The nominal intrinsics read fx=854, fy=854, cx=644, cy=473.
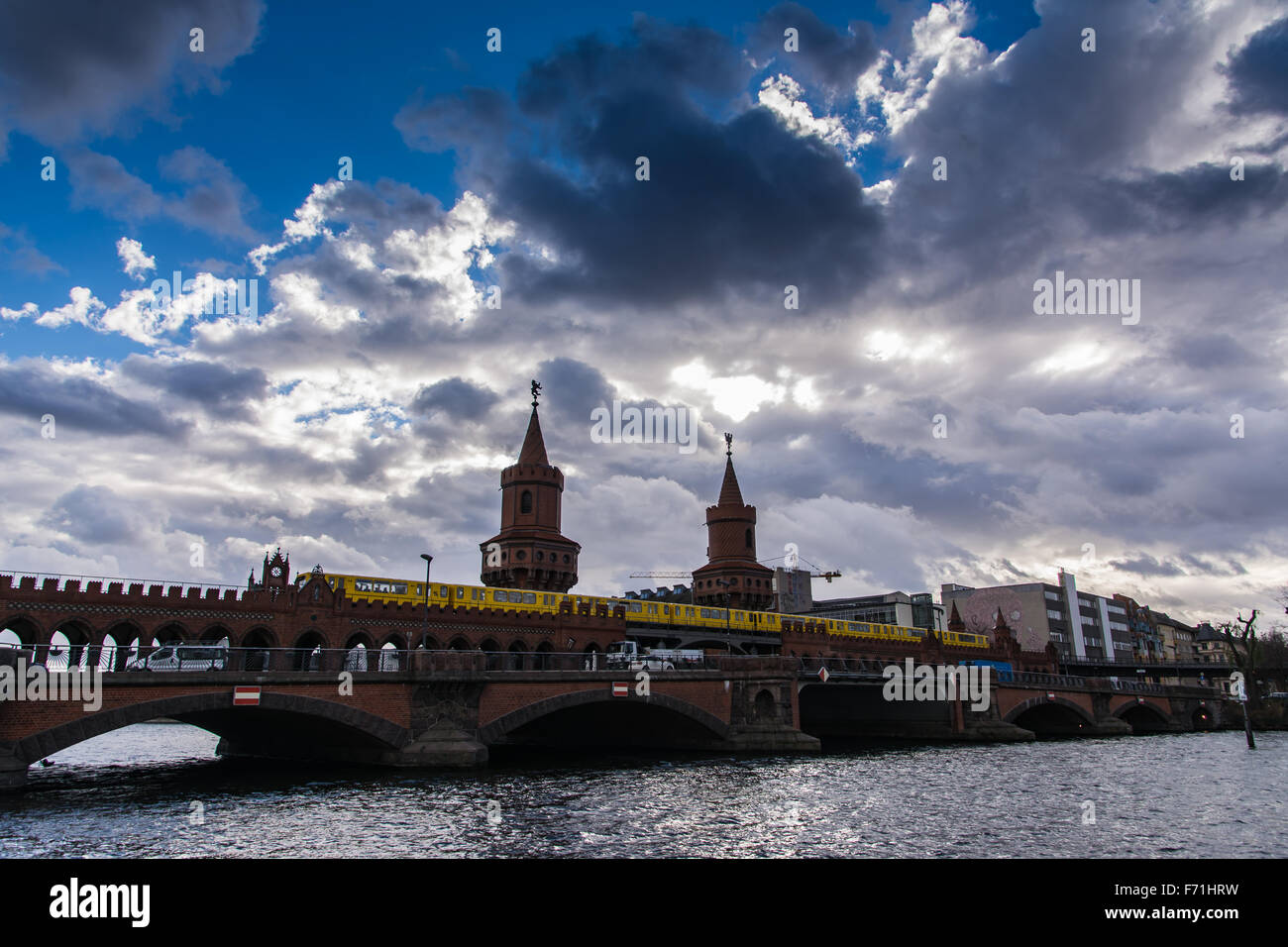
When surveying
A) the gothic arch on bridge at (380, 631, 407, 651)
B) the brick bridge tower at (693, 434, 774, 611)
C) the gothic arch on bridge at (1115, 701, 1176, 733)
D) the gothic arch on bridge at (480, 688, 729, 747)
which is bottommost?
the gothic arch on bridge at (1115, 701, 1176, 733)

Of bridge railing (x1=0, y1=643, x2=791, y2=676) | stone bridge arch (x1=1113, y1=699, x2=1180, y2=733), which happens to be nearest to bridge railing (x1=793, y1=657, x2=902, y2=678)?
bridge railing (x1=0, y1=643, x2=791, y2=676)

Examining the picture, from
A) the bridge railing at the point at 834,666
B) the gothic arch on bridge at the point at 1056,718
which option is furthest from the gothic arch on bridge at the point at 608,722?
the gothic arch on bridge at the point at 1056,718

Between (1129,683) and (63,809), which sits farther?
(1129,683)

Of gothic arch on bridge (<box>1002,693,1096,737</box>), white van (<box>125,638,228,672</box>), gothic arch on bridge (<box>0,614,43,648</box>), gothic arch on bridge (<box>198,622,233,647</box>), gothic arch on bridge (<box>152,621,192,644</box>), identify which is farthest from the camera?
gothic arch on bridge (<box>1002,693,1096,737</box>)

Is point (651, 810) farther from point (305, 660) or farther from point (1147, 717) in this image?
point (1147, 717)

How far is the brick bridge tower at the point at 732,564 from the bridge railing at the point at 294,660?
51878mm

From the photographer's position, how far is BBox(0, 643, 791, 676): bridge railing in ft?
96.1

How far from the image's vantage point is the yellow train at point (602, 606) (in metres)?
56.5

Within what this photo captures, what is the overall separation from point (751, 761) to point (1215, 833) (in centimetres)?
2260

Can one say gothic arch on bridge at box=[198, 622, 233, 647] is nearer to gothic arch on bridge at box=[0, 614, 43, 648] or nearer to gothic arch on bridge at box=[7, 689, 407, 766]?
gothic arch on bridge at box=[7, 689, 407, 766]

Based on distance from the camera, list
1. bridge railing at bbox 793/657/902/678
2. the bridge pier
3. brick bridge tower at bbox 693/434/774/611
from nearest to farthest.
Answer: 1. bridge railing at bbox 793/657/902/678
2. the bridge pier
3. brick bridge tower at bbox 693/434/774/611

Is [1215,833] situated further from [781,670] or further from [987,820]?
[781,670]
